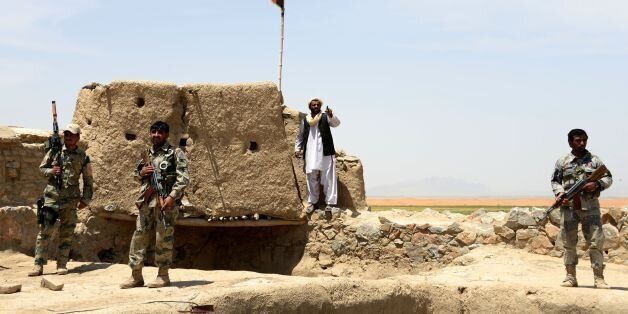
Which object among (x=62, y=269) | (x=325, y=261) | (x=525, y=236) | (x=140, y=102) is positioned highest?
(x=140, y=102)

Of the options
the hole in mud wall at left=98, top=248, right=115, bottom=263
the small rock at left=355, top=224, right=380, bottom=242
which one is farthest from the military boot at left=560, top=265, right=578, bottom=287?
the hole in mud wall at left=98, top=248, right=115, bottom=263

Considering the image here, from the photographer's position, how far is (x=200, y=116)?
1057cm

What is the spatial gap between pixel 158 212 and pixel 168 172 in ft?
1.23

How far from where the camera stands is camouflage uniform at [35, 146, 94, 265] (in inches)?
324

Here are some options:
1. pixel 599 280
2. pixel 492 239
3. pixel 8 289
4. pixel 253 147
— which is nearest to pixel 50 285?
pixel 8 289

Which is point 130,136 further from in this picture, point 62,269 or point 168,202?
point 168,202

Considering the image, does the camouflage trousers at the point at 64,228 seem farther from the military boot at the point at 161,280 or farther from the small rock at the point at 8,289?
the military boot at the point at 161,280

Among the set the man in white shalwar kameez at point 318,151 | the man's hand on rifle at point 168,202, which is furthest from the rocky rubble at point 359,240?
the man's hand on rifle at point 168,202

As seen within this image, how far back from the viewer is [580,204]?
24.4 feet

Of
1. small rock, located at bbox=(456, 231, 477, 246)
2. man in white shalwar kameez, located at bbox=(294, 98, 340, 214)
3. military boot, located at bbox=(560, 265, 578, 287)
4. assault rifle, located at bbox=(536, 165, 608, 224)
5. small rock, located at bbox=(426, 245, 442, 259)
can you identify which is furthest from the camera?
man in white shalwar kameez, located at bbox=(294, 98, 340, 214)

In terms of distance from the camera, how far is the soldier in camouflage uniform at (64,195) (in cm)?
816

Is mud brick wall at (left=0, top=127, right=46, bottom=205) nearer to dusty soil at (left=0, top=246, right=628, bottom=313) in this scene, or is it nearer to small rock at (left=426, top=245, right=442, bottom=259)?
dusty soil at (left=0, top=246, right=628, bottom=313)

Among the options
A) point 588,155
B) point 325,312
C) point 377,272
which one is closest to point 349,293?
point 325,312

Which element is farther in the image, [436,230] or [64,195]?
[436,230]
